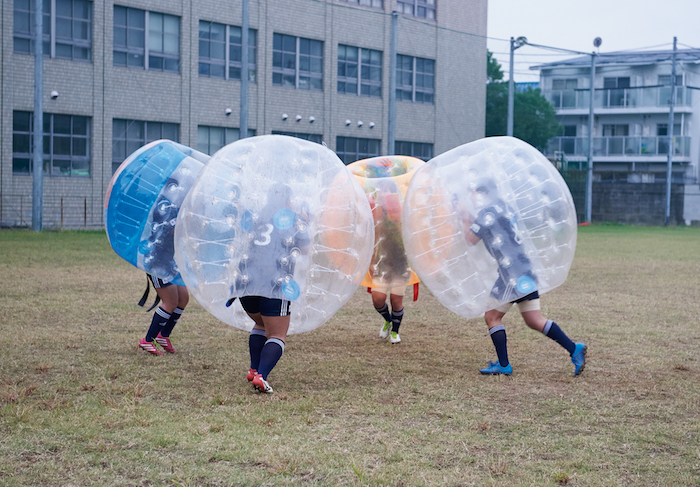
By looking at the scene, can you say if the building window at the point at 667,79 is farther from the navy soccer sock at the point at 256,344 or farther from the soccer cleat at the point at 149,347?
the navy soccer sock at the point at 256,344

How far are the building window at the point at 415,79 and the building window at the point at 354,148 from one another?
2.47 meters

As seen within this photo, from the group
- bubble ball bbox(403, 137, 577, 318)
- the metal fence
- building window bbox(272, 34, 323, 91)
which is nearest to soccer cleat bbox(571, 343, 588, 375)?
bubble ball bbox(403, 137, 577, 318)

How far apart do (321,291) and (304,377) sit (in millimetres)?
932

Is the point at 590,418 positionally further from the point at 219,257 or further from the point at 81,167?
the point at 81,167

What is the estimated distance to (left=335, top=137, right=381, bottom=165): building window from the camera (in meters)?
31.7

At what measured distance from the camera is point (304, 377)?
18.9 feet

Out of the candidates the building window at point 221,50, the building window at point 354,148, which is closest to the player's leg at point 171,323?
the building window at point 221,50

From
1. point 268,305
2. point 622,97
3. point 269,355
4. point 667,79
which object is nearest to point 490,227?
point 268,305

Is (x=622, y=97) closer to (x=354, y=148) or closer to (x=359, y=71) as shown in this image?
(x=359, y=71)

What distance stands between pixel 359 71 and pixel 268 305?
28.2 meters

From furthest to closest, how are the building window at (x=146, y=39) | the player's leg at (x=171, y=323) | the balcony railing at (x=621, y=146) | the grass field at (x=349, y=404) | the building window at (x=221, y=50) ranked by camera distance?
the balcony railing at (x=621, y=146), the building window at (x=221, y=50), the building window at (x=146, y=39), the player's leg at (x=171, y=323), the grass field at (x=349, y=404)

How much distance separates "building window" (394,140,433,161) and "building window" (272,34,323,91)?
16.1 feet

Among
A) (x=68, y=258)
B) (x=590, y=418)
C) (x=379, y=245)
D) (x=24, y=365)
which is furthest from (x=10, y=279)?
(x=590, y=418)

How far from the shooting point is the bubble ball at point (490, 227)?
5457 mm
